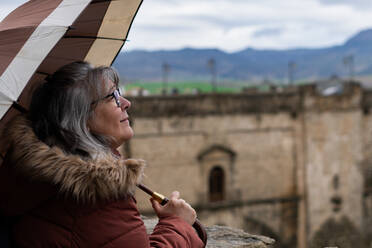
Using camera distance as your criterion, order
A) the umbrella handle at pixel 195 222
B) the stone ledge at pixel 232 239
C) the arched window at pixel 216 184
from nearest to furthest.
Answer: the umbrella handle at pixel 195 222 < the stone ledge at pixel 232 239 < the arched window at pixel 216 184

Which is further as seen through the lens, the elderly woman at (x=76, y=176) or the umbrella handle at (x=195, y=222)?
the umbrella handle at (x=195, y=222)

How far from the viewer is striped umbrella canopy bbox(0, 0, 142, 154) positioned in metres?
2.51

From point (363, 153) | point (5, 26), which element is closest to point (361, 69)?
point (363, 153)

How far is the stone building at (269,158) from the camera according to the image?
17109 millimetres

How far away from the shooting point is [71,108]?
252 cm

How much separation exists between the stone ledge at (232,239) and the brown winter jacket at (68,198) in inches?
65.7

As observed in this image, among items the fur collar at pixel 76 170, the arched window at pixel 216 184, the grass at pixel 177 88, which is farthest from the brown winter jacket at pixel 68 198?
the grass at pixel 177 88

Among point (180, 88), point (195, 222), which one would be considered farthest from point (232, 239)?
point (180, 88)

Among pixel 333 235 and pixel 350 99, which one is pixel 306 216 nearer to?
pixel 333 235

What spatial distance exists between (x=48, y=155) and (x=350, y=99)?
1771 cm

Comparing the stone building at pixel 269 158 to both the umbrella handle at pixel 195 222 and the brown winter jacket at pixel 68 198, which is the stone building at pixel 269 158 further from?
the brown winter jacket at pixel 68 198

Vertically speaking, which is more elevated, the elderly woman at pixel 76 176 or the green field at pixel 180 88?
the elderly woman at pixel 76 176

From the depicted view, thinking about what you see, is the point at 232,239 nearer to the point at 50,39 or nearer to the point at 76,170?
the point at 76,170

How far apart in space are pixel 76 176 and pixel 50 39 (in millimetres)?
648
